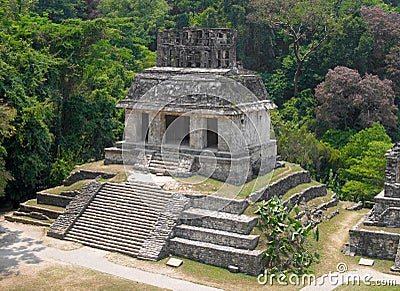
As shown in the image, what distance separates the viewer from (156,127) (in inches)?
907

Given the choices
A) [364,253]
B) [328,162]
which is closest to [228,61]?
[364,253]

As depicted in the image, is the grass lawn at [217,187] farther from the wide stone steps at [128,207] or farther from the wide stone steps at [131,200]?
the wide stone steps at [128,207]

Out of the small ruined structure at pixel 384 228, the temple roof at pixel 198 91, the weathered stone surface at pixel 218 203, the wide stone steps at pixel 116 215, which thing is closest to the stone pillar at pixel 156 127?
the temple roof at pixel 198 91

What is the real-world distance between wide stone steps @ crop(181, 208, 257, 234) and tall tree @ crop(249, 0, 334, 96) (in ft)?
69.4

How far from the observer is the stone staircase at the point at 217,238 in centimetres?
1788

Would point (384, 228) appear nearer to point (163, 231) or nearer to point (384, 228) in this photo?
point (384, 228)

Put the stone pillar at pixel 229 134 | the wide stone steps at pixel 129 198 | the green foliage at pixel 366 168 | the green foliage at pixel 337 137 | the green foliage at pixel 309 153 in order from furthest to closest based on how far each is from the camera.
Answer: the green foliage at pixel 337 137, the green foliage at pixel 309 153, the green foliage at pixel 366 168, the stone pillar at pixel 229 134, the wide stone steps at pixel 129 198

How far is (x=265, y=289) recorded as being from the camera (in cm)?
1678

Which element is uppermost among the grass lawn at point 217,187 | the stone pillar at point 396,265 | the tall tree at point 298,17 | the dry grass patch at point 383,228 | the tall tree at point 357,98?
the tall tree at point 298,17

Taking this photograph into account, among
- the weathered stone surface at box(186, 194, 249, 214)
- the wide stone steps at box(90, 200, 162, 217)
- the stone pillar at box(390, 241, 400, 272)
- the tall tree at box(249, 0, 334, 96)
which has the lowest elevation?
the stone pillar at box(390, 241, 400, 272)

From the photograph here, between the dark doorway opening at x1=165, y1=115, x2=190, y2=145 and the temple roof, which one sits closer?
the temple roof

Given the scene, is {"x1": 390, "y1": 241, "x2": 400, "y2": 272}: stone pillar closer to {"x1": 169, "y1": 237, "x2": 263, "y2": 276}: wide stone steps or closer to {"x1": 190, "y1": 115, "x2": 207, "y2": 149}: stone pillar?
{"x1": 169, "y1": 237, "x2": 263, "y2": 276}: wide stone steps

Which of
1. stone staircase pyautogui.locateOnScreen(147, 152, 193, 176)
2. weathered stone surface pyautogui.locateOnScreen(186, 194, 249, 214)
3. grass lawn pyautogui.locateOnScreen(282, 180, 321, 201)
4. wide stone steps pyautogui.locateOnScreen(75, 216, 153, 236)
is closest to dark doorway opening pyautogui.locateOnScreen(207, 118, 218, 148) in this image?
stone staircase pyautogui.locateOnScreen(147, 152, 193, 176)

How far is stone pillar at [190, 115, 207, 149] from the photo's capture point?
21.8 metres
